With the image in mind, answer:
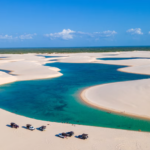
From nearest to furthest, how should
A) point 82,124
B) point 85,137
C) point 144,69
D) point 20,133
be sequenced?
point 85,137 → point 20,133 → point 82,124 → point 144,69

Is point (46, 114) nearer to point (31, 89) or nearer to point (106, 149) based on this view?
point (106, 149)

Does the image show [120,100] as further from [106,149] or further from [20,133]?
[20,133]

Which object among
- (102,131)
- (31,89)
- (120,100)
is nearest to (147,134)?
(102,131)

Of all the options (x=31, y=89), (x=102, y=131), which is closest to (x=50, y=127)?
(x=102, y=131)

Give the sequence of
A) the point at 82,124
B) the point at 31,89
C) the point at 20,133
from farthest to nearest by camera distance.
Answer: the point at 31,89 < the point at 82,124 < the point at 20,133

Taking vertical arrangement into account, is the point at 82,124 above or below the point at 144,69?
below

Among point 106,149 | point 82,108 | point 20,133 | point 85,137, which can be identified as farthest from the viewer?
point 82,108

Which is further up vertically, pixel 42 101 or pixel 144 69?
pixel 144 69

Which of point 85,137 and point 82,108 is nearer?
point 85,137

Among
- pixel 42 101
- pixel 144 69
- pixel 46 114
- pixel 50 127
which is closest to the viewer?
pixel 50 127
